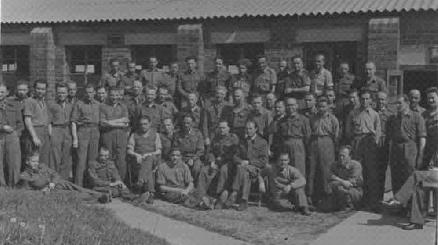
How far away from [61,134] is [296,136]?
140 inches

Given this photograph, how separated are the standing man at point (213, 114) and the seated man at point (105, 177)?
5.12 ft

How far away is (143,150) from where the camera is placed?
372 inches

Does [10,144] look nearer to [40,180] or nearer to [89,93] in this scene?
[40,180]

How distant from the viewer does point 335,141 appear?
29.8ft

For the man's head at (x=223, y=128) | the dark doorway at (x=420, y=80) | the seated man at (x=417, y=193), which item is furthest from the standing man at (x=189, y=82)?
the seated man at (x=417, y=193)

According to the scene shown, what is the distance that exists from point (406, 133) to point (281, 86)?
9.71ft

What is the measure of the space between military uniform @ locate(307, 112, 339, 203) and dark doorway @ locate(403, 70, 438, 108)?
453 centimetres

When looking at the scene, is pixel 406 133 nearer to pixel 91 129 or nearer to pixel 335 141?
pixel 335 141

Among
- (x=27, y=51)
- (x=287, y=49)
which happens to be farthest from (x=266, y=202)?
(x=27, y=51)

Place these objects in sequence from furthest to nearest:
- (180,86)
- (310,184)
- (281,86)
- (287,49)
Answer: (287,49) → (180,86) → (281,86) → (310,184)

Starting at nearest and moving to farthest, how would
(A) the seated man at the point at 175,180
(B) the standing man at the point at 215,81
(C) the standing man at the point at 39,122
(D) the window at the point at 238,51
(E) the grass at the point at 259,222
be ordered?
(E) the grass at the point at 259,222 → (A) the seated man at the point at 175,180 → (C) the standing man at the point at 39,122 → (B) the standing man at the point at 215,81 → (D) the window at the point at 238,51

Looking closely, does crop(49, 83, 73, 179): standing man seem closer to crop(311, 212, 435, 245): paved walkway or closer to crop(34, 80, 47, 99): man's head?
crop(34, 80, 47, 99): man's head

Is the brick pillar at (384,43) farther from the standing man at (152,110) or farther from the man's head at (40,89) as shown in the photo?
the man's head at (40,89)

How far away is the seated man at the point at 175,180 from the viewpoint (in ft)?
29.5
